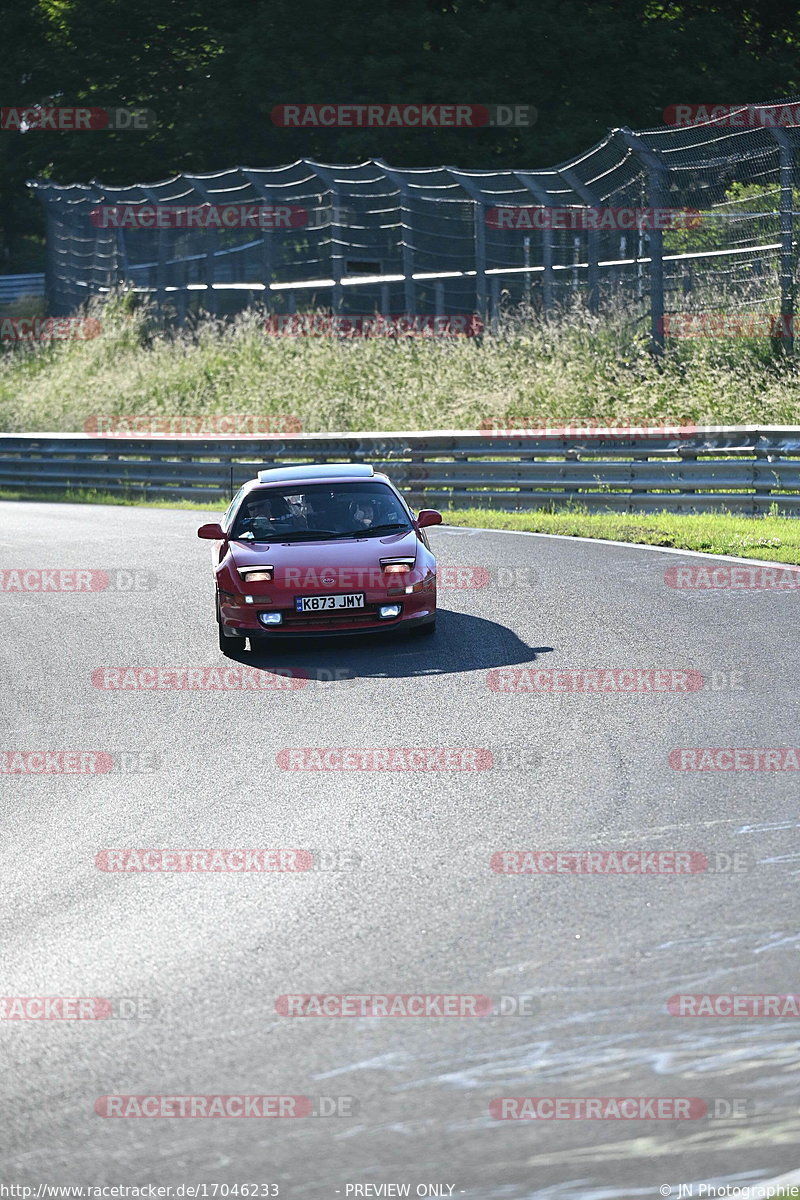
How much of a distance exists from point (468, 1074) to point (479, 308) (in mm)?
24836

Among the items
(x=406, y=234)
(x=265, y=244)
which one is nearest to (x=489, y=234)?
(x=406, y=234)

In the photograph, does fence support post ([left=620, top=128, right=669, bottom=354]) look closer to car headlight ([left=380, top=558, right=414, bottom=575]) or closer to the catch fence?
the catch fence

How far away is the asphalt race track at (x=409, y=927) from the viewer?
4.30 meters

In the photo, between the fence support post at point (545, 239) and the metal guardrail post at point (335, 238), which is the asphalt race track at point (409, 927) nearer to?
the fence support post at point (545, 239)

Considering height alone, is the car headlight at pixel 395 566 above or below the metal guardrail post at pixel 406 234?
below

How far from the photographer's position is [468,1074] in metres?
4.70

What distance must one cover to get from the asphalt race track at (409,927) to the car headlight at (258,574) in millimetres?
912

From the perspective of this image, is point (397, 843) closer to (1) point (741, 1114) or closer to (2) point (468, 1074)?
(2) point (468, 1074)

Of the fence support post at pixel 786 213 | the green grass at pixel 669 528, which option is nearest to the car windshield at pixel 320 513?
the green grass at pixel 669 528

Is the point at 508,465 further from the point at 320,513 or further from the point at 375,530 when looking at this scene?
the point at 375,530

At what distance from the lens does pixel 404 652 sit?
39.1 ft

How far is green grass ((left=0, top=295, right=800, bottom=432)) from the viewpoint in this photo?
24641mm

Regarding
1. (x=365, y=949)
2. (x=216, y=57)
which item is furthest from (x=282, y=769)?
(x=216, y=57)

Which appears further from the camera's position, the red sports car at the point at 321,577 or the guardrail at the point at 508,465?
the guardrail at the point at 508,465
